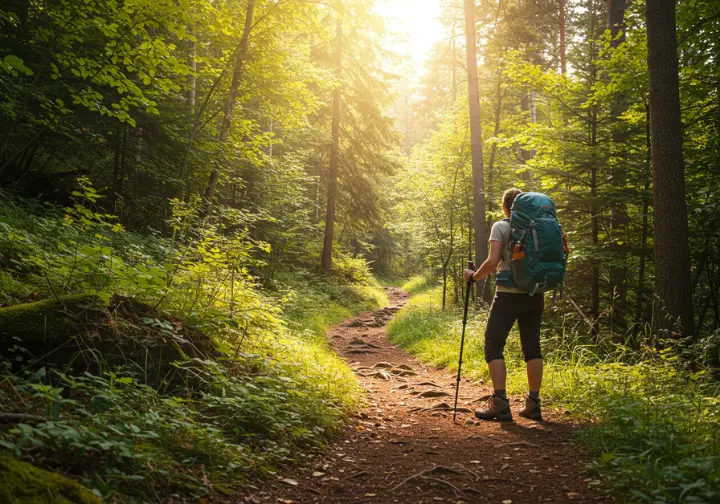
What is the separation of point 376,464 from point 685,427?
2.56 m

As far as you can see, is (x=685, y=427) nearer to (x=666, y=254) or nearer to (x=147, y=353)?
(x=666, y=254)

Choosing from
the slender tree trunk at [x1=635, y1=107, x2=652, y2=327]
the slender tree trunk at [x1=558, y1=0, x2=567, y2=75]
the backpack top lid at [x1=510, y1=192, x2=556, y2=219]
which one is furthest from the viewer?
the slender tree trunk at [x1=558, y1=0, x2=567, y2=75]

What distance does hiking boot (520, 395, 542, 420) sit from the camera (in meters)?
4.77

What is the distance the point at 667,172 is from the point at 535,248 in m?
2.89

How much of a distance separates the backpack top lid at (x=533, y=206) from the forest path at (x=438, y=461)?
88.8 inches

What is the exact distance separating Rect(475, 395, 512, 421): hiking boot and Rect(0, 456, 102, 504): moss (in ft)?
13.1

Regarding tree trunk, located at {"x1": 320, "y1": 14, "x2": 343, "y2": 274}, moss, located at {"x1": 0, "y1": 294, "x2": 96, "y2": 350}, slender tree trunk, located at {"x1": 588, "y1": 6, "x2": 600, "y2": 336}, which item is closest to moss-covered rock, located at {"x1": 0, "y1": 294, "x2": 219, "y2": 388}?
moss, located at {"x1": 0, "y1": 294, "x2": 96, "y2": 350}

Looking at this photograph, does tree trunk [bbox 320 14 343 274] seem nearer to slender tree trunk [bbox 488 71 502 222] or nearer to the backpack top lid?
slender tree trunk [bbox 488 71 502 222]

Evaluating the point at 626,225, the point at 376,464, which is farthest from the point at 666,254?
Result: the point at 376,464

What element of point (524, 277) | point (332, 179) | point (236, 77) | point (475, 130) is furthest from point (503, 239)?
point (332, 179)

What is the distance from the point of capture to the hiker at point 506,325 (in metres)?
4.82

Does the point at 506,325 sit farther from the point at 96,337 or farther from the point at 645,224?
the point at 645,224

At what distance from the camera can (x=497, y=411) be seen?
4875 mm

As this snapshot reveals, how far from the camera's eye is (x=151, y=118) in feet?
32.4
